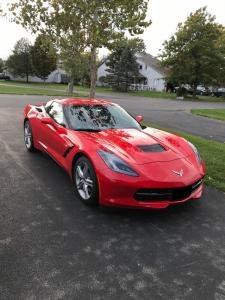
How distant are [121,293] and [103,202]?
1.59 m

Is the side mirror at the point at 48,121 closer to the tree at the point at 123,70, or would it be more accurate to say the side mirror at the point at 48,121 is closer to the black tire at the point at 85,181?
the black tire at the point at 85,181

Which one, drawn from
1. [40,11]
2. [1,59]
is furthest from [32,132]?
[1,59]

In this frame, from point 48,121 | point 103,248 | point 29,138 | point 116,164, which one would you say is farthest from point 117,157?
point 29,138

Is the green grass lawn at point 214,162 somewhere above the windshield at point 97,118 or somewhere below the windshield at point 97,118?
below

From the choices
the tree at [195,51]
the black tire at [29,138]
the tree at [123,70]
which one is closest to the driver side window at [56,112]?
the black tire at [29,138]

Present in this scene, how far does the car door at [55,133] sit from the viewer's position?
5672mm

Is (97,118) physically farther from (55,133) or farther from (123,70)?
(123,70)

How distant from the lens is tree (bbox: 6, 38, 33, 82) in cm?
5672

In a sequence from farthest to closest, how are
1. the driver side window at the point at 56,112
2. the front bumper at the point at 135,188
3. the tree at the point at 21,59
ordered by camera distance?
the tree at the point at 21,59, the driver side window at the point at 56,112, the front bumper at the point at 135,188

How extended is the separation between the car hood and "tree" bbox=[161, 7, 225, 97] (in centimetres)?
3828

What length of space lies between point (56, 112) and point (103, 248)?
3.19 meters

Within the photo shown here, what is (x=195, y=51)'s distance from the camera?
4244 centimetres

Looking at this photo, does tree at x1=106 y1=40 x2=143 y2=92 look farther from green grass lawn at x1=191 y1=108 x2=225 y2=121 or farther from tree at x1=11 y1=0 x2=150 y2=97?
tree at x1=11 y1=0 x2=150 y2=97

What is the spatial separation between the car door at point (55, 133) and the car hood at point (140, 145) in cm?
48
